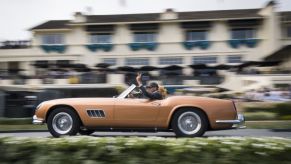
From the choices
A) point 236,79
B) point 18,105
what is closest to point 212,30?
point 236,79

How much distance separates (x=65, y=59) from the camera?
1964 inches

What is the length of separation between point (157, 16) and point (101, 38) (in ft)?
19.0

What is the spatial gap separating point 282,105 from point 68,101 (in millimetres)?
12193

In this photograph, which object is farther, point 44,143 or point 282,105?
point 282,105

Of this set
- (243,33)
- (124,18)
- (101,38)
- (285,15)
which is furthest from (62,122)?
(285,15)

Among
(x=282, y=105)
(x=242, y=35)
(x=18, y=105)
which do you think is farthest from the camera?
(x=242, y=35)

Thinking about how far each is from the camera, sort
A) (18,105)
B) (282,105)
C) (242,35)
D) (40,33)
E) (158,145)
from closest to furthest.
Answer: (158,145)
(282,105)
(18,105)
(242,35)
(40,33)

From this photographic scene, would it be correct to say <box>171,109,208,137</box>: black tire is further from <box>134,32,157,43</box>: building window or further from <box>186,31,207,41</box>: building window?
<box>134,32,157,43</box>: building window

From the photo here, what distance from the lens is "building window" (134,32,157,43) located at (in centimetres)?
4912

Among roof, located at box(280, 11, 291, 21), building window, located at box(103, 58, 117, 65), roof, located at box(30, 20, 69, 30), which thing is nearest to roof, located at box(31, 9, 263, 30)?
roof, located at box(30, 20, 69, 30)

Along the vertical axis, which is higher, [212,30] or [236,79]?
[212,30]

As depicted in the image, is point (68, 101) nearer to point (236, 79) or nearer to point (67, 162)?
point (67, 162)

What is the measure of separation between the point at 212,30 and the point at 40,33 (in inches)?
662

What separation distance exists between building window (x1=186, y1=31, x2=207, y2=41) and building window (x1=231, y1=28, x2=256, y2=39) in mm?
2629
